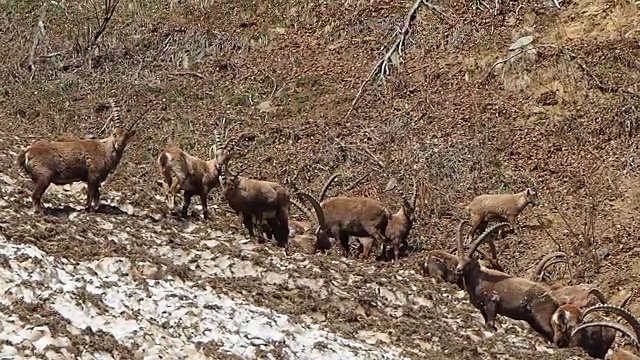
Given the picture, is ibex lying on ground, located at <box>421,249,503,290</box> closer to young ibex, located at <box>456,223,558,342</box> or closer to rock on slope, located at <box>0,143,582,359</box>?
rock on slope, located at <box>0,143,582,359</box>

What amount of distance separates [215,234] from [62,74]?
14364 mm

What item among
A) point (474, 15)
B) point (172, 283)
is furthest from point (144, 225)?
point (474, 15)

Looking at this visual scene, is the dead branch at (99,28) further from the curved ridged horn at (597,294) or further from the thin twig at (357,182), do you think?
the curved ridged horn at (597,294)

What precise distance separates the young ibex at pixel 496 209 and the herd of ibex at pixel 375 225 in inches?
0.7

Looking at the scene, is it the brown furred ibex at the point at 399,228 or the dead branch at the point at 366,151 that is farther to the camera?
the dead branch at the point at 366,151

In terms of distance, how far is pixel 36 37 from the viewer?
92.3 feet

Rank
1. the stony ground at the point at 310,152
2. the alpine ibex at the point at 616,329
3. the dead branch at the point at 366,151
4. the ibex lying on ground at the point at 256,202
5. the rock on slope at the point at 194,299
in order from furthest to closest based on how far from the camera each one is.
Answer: the dead branch at the point at 366,151 < the ibex lying on ground at the point at 256,202 < the alpine ibex at the point at 616,329 < the stony ground at the point at 310,152 < the rock on slope at the point at 194,299

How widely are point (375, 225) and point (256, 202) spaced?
2743mm

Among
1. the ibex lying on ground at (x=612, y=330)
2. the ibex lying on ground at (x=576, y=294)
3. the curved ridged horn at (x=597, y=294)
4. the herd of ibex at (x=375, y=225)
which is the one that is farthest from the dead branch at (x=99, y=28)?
the ibex lying on ground at (x=612, y=330)

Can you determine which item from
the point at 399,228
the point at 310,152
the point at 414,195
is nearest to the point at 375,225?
the point at 399,228

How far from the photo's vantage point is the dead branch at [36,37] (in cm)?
2681

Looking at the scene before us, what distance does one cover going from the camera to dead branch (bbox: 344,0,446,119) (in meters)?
22.6

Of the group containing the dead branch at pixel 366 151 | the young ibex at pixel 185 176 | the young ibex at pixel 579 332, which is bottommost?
the young ibex at pixel 579 332

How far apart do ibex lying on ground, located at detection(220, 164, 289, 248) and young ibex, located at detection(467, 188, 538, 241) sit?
12.7ft
